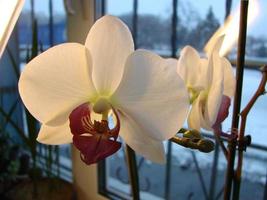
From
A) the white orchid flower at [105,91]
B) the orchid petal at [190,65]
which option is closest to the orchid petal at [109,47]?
the white orchid flower at [105,91]

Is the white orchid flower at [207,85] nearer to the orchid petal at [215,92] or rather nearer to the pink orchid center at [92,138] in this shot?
the orchid petal at [215,92]

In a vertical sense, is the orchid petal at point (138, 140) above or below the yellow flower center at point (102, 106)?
below

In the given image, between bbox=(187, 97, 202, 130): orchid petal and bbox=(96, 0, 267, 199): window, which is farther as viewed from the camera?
bbox=(96, 0, 267, 199): window

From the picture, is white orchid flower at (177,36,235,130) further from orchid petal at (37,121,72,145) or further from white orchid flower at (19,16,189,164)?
orchid petal at (37,121,72,145)

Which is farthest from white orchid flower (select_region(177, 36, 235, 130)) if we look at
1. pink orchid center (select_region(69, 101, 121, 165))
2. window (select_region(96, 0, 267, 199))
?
window (select_region(96, 0, 267, 199))

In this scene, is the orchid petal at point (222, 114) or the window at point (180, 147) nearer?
the orchid petal at point (222, 114)

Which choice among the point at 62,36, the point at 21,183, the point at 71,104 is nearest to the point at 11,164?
the point at 21,183

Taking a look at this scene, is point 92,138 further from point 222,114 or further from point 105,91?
point 222,114
